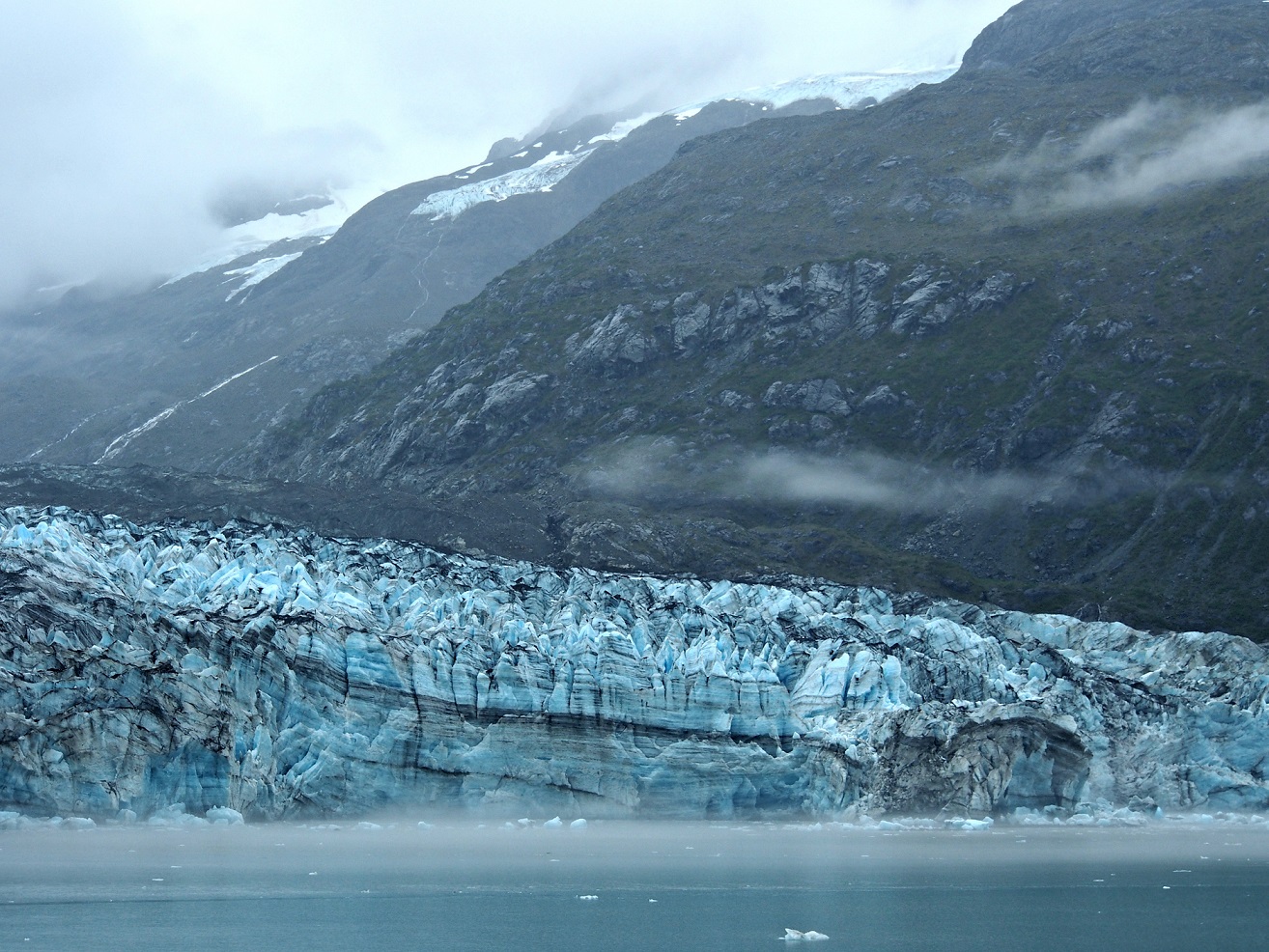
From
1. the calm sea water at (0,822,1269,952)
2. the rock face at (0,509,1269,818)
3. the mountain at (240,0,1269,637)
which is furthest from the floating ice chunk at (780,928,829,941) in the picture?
the mountain at (240,0,1269,637)

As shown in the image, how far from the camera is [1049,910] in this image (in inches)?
1428

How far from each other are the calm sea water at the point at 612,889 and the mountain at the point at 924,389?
7264 centimetres

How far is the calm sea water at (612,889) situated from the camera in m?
31.3

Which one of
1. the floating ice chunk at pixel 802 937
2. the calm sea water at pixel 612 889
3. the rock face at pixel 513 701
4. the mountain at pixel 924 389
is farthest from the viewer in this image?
the mountain at pixel 924 389

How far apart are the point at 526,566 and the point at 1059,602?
56457 mm

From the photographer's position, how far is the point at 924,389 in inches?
6093

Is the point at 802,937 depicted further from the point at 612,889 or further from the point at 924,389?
the point at 924,389

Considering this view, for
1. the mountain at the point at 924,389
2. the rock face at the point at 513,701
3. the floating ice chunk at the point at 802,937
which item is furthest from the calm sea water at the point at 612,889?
the mountain at the point at 924,389

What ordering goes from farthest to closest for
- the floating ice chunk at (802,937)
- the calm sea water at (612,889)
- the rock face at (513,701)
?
the rock face at (513,701)
the calm sea water at (612,889)
the floating ice chunk at (802,937)

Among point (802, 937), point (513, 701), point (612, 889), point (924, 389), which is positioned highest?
point (924, 389)

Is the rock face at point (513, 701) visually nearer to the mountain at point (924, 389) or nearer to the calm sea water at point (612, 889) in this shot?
the calm sea water at point (612, 889)

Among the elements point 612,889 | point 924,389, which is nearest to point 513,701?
point 612,889

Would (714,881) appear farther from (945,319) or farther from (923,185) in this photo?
(923,185)

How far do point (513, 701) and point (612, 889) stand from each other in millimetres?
12341
